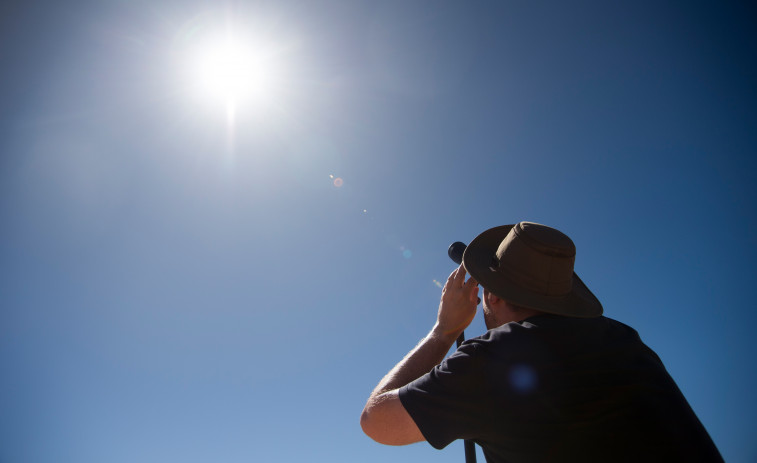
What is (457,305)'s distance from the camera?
9.27 feet

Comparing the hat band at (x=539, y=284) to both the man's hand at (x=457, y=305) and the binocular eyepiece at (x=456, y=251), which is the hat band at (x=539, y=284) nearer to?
the man's hand at (x=457, y=305)

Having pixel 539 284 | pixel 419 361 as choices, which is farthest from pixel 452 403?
pixel 539 284

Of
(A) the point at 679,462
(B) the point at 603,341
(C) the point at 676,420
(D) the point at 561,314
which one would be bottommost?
(A) the point at 679,462

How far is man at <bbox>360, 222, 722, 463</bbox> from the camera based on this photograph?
1759mm

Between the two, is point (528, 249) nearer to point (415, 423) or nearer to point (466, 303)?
point (466, 303)

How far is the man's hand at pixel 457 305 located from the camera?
275 cm

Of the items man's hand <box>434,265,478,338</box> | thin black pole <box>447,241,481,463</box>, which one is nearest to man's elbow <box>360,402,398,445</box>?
man's hand <box>434,265,478,338</box>

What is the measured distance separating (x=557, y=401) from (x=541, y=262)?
891 millimetres

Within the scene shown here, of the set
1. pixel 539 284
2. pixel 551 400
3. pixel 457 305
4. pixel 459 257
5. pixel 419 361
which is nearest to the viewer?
Result: pixel 551 400

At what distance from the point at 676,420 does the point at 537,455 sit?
74cm

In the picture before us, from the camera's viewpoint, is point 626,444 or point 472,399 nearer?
point 626,444

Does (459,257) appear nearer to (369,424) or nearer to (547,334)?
(547,334)

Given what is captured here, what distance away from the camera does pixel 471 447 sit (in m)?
2.84

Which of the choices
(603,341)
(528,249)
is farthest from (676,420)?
(528,249)
